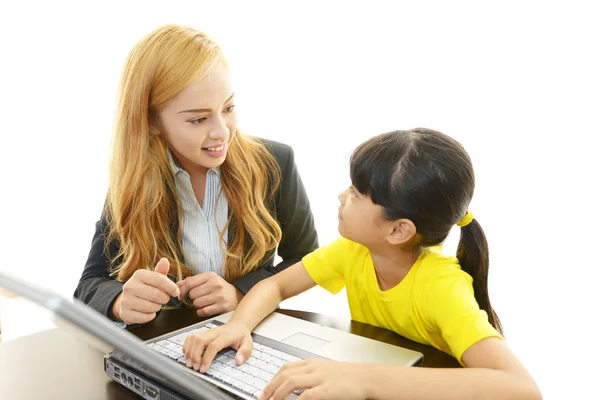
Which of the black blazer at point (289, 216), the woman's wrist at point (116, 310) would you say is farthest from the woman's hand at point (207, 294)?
the black blazer at point (289, 216)

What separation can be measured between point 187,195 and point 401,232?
578 millimetres

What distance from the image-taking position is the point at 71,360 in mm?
900

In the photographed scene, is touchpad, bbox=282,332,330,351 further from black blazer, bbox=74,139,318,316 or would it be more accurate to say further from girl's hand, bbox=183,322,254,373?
black blazer, bbox=74,139,318,316

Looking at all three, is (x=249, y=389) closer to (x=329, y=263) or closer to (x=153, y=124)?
(x=329, y=263)

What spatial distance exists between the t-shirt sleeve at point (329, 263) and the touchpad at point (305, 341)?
0.22 metres

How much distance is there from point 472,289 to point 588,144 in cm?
92

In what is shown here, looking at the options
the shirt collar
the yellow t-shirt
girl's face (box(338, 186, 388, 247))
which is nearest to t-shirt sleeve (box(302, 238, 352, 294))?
the yellow t-shirt

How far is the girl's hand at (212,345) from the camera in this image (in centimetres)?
78

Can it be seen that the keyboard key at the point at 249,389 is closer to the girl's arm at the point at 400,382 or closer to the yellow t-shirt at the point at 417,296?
the girl's arm at the point at 400,382

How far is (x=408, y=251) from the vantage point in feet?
3.29

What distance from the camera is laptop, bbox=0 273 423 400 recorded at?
544 millimetres

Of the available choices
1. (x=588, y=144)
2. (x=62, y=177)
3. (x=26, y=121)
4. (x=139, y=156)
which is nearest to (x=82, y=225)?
(x=62, y=177)

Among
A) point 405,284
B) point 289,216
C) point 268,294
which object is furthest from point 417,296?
point 289,216

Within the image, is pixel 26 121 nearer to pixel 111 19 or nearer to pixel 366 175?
pixel 111 19
